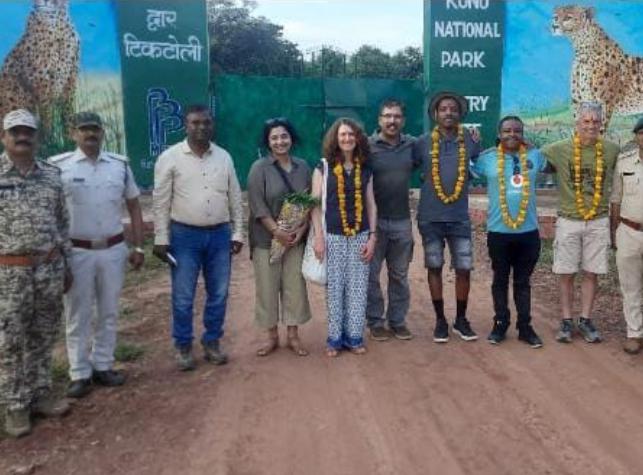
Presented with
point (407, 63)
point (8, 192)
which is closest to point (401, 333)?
point (8, 192)

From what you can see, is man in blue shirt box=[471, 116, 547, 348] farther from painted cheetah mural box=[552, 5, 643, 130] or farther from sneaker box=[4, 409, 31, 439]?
painted cheetah mural box=[552, 5, 643, 130]

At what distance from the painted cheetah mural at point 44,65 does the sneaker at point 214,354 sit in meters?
6.90

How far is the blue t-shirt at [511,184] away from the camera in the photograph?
504 centimetres

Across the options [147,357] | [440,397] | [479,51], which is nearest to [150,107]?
[479,51]

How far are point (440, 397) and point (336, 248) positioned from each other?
131cm

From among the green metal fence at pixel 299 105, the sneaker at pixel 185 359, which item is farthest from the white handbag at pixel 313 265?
the green metal fence at pixel 299 105

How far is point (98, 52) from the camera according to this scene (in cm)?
1050

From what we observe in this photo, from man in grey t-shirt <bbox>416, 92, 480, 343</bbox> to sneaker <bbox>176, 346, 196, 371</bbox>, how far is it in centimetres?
194

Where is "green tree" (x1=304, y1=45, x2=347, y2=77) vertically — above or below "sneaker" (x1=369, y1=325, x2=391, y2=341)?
above

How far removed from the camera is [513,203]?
5043 mm

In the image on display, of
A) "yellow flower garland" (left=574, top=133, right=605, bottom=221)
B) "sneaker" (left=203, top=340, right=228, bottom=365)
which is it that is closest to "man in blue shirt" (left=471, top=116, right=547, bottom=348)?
"yellow flower garland" (left=574, top=133, right=605, bottom=221)

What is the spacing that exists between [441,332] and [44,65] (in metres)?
8.01

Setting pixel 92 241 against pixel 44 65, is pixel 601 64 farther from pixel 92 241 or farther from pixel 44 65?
pixel 92 241

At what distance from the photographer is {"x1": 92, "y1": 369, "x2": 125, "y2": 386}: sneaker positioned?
4551 mm
